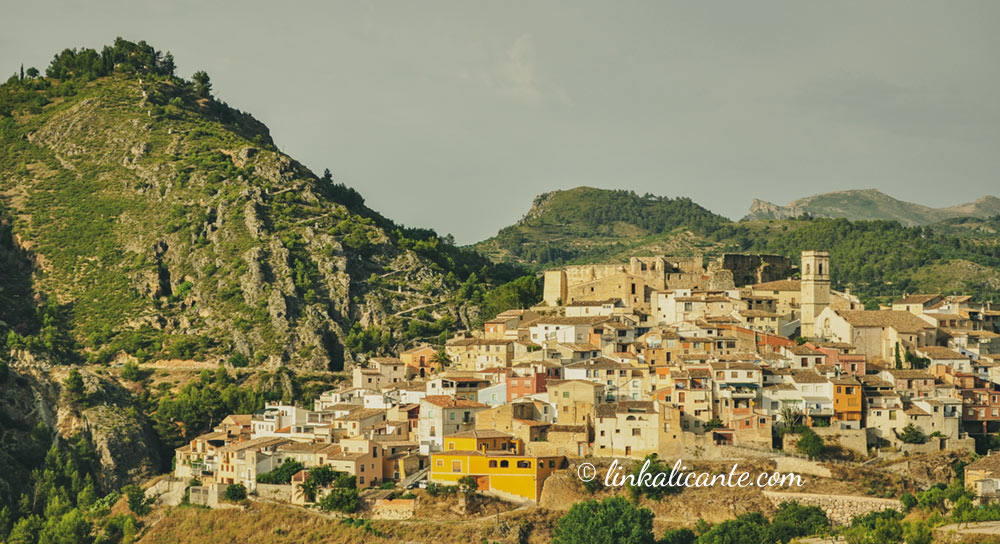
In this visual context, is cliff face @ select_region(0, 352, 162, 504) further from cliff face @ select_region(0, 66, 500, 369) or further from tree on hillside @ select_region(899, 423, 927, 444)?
tree on hillside @ select_region(899, 423, 927, 444)

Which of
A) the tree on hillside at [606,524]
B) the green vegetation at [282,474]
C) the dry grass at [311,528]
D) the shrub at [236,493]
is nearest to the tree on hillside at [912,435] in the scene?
the tree on hillside at [606,524]

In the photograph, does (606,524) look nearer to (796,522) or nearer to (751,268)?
(796,522)

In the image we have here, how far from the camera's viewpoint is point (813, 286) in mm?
78250

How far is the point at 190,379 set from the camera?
91.8 m

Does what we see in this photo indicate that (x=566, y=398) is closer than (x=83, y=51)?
Yes

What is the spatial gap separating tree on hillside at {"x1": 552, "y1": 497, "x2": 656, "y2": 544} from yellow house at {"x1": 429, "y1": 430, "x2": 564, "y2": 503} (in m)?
2.93

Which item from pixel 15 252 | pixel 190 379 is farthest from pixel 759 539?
pixel 15 252

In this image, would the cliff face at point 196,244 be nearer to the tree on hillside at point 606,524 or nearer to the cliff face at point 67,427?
the cliff face at point 67,427

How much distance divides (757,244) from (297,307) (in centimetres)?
8850

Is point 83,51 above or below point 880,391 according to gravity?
above

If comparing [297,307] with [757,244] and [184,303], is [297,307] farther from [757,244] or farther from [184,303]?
[757,244]

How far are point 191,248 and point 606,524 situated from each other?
204 ft

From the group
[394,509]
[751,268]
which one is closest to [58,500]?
A: [394,509]

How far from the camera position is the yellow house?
60562 mm
